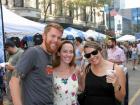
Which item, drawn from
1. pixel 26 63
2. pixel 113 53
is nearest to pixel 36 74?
pixel 26 63

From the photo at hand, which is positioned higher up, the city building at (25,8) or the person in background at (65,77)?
the city building at (25,8)

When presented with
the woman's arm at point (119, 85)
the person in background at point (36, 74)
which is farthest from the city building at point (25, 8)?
the person in background at point (36, 74)

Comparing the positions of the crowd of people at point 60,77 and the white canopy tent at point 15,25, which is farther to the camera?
the white canopy tent at point 15,25

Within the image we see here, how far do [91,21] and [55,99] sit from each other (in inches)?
2321

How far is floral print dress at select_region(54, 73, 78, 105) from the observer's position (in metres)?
4.44

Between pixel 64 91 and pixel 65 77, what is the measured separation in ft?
0.46

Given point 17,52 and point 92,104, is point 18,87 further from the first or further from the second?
point 17,52

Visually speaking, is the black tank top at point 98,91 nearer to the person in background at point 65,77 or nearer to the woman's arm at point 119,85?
the woman's arm at point 119,85

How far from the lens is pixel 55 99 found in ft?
14.5

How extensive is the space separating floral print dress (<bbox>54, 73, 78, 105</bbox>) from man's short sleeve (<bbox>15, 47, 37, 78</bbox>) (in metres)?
0.43

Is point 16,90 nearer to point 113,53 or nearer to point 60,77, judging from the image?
point 60,77

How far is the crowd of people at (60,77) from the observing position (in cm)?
414

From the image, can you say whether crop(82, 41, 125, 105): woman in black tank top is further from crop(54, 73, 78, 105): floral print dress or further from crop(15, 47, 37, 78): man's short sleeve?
crop(15, 47, 37, 78): man's short sleeve

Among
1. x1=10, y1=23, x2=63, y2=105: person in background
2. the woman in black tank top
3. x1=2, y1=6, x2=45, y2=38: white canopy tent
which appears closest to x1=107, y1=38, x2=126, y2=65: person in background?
x1=2, y1=6, x2=45, y2=38: white canopy tent
